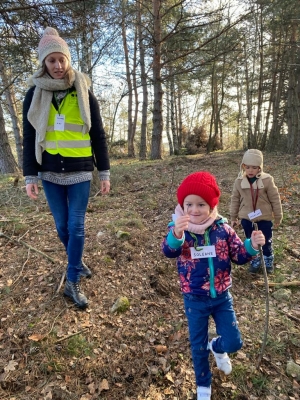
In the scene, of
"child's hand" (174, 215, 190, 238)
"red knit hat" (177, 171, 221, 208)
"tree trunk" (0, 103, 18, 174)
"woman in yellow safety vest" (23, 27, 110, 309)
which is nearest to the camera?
"child's hand" (174, 215, 190, 238)

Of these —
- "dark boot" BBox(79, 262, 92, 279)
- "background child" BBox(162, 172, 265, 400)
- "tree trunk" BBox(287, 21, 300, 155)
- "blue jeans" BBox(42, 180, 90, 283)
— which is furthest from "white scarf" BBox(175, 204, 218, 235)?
"tree trunk" BBox(287, 21, 300, 155)

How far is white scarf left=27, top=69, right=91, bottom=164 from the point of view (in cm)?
247

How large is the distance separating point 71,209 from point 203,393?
6.26 ft

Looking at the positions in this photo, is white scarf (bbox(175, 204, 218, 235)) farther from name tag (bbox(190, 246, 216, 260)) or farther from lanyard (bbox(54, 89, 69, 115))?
lanyard (bbox(54, 89, 69, 115))

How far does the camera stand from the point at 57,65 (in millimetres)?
2432

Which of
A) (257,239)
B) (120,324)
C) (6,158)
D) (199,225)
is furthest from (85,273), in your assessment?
(6,158)

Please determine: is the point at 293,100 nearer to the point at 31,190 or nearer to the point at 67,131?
the point at 67,131

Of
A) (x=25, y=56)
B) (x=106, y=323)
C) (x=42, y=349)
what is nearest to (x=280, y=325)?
(x=106, y=323)

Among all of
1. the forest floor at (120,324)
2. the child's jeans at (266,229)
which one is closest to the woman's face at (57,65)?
the forest floor at (120,324)

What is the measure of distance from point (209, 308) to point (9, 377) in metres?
1.71

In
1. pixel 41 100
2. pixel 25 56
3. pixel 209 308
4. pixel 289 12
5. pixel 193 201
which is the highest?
pixel 289 12

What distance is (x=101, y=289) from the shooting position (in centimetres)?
323

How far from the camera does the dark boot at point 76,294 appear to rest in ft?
9.37

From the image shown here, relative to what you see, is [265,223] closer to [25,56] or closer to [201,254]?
[201,254]
